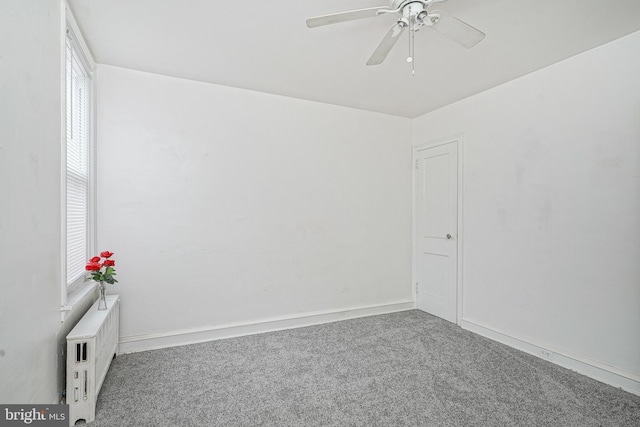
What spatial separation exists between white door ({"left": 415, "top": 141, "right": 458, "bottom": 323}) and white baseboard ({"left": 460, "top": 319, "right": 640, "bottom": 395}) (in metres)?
0.57

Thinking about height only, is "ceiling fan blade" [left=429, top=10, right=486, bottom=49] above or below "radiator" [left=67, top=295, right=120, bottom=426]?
above

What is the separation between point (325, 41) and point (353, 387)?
2473mm

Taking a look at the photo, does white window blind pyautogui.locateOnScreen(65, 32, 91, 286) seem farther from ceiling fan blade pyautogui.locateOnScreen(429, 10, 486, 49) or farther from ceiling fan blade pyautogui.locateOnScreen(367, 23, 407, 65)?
ceiling fan blade pyautogui.locateOnScreen(429, 10, 486, 49)

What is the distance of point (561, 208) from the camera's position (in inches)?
101

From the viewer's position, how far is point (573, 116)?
2.50 meters

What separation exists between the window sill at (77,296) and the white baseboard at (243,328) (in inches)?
25.2

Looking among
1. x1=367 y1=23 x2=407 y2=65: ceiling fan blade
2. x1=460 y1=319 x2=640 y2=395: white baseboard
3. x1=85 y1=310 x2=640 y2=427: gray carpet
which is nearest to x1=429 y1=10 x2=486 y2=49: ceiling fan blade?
x1=367 y1=23 x2=407 y2=65: ceiling fan blade

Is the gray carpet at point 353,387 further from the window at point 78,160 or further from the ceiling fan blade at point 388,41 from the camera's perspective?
the ceiling fan blade at point 388,41

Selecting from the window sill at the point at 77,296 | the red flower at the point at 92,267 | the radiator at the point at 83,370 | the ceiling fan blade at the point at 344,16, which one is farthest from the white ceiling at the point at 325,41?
the radiator at the point at 83,370

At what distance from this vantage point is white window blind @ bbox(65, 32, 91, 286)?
2119 millimetres

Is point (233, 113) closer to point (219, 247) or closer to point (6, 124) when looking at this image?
point (219, 247)

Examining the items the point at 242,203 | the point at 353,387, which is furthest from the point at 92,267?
the point at 353,387

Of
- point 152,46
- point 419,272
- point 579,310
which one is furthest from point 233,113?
point 579,310

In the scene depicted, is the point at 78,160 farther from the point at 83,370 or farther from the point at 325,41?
the point at 325,41
